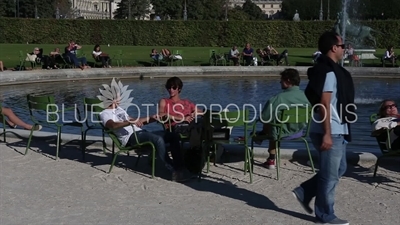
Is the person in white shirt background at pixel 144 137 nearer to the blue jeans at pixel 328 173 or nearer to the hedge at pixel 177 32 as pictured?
the blue jeans at pixel 328 173

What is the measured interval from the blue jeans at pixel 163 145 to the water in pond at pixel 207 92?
427cm

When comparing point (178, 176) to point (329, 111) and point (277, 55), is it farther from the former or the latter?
point (277, 55)

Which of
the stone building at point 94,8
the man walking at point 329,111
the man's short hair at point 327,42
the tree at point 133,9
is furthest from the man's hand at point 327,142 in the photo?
the stone building at point 94,8

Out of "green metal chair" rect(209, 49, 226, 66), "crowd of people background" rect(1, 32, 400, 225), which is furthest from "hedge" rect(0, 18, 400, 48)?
"crowd of people background" rect(1, 32, 400, 225)

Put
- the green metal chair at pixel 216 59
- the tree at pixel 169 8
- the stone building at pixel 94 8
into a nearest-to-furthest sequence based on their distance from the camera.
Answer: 1. the green metal chair at pixel 216 59
2. the tree at pixel 169 8
3. the stone building at pixel 94 8

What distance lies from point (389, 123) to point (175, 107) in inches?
107

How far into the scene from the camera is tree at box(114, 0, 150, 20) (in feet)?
346

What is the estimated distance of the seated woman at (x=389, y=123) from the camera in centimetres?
770

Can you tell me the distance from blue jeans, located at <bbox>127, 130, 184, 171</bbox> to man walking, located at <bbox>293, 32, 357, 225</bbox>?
2313 millimetres

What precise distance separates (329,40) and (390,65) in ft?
80.9

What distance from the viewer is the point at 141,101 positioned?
679 inches

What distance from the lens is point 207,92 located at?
64.6 feet

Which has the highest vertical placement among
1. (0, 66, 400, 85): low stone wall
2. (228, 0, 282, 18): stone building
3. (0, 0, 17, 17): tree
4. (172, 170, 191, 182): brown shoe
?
(228, 0, 282, 18): stone building

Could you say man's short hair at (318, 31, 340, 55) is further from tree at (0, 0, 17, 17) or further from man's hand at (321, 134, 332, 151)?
tree at (0, 0, 17, 17)
